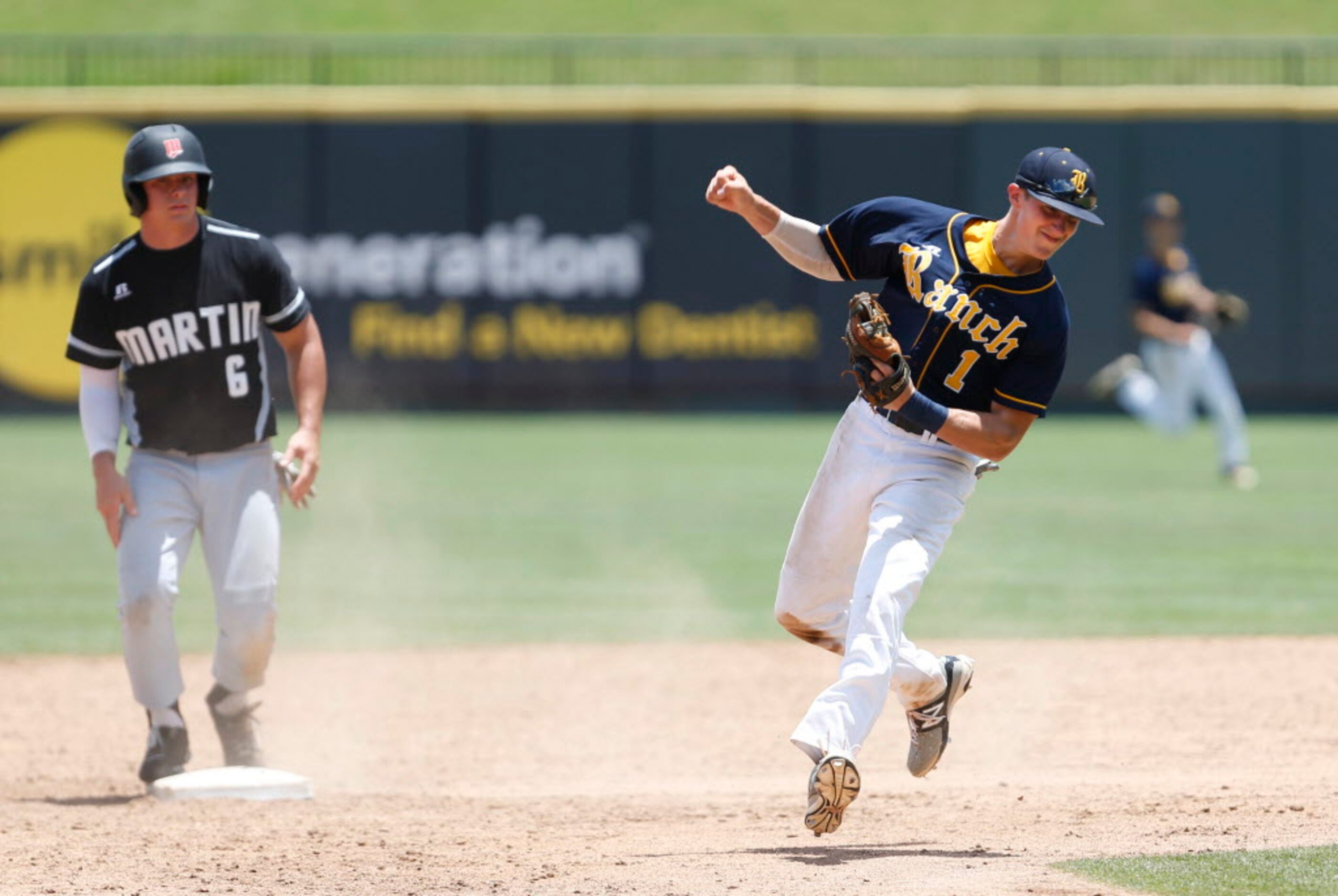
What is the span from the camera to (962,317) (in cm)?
579

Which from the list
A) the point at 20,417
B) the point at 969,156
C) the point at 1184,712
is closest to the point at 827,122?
the point at 969,156

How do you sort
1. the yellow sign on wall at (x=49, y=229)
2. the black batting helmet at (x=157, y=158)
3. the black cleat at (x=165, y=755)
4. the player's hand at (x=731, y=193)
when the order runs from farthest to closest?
the yellow sign on wall at (x=49, y=229) → the black cleat at (x=165, y=755) → the black batting helmet at (x=157, y=158) → the player's hand at (x=731, y=193)

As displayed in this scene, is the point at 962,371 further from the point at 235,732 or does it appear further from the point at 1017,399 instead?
the point at 235,732

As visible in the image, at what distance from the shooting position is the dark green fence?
24031 millimetres

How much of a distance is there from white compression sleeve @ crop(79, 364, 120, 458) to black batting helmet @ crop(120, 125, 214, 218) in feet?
2.02

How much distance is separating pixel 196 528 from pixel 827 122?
1710 cm

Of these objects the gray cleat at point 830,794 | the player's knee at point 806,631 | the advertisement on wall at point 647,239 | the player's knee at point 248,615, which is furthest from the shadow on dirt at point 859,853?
the advertisement on wall at point 647,239

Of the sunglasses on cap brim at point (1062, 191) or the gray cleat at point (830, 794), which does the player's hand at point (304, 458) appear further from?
the sunglasses on cap brim at point (1062, 191)

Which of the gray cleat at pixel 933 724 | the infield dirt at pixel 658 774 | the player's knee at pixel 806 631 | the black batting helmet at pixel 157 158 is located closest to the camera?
the infield dirt at pixel 658 774

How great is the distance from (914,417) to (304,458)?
2.29 meters

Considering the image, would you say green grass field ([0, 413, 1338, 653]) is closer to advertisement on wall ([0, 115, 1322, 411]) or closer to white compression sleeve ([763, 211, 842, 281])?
advertisement on wall ([0, 115, 1322, 411])

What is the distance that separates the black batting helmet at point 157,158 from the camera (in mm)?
6426

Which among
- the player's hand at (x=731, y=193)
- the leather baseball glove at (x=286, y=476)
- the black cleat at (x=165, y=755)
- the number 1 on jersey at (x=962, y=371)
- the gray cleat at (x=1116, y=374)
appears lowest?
the gray cleat at (x=1116, y=374)

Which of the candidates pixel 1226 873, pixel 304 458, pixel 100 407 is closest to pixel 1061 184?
pixel 1226 873
